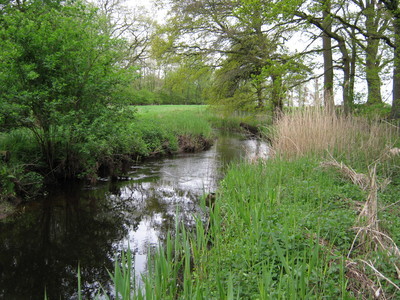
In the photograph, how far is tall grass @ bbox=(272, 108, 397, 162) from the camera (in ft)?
18.8

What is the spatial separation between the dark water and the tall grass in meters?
2.36

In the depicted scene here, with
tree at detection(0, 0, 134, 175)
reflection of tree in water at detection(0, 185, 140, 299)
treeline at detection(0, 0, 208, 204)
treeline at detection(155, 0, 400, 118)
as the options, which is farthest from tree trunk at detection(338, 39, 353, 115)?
reflection of tree in water at detection(0, 185, 140, 299)

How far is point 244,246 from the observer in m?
2.79

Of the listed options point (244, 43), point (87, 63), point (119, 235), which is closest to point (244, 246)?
point (119, 235)

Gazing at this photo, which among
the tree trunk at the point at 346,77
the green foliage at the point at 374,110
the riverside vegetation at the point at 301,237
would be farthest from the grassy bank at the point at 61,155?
the green foliage at the point at 374,110

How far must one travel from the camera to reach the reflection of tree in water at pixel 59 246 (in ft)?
12.4

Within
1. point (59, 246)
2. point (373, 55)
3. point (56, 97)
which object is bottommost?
point (59, 246)

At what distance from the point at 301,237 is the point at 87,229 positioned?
13.3ft

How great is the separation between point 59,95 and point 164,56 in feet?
32.6

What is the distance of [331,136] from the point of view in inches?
246

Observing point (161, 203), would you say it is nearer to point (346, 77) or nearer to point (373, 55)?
point (346, 77)

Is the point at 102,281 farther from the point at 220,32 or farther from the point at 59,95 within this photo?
the point at 220,32

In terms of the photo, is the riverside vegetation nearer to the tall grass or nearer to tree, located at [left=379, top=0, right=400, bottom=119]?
the tall grass

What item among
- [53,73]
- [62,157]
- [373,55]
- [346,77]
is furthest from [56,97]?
[373,55]
